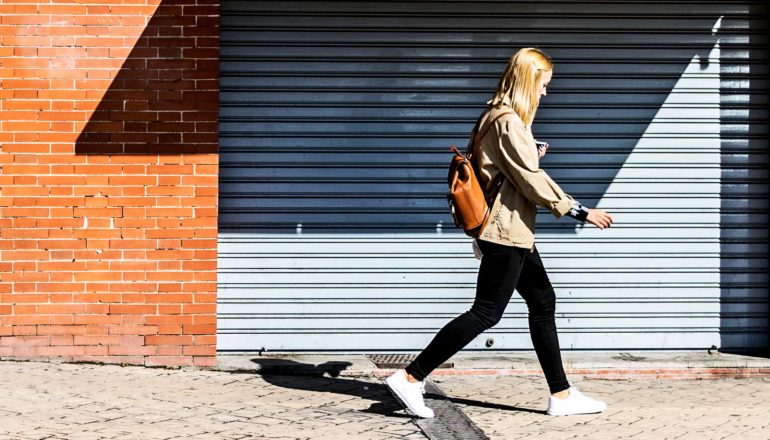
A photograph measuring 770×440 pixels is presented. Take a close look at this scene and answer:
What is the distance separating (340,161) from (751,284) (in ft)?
11.0

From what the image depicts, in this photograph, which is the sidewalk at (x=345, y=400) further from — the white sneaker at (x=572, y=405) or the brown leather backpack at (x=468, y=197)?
the brown leather backpack at (x=468, y=197)

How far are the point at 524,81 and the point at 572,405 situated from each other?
6.24 ft

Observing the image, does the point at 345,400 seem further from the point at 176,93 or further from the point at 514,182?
the point at 176,93

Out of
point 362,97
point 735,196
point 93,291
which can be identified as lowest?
point 93,291

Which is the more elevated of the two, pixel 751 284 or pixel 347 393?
pixel 751 284

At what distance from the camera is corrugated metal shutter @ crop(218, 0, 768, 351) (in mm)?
9133

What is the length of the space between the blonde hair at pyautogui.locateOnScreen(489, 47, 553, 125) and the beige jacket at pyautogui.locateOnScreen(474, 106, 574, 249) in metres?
0.06

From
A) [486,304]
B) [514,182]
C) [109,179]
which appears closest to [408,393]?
[486,304]

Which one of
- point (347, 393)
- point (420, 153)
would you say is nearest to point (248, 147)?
point (420, 153)

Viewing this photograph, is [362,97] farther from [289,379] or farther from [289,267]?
[289,379]

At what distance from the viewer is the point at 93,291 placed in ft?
28.3

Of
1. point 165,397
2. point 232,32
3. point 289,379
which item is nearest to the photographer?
point 165,397

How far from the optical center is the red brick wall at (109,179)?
28.1 feet

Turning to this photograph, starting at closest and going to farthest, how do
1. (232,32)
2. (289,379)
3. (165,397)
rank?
(165,397) < (289,379) < (232,32)
